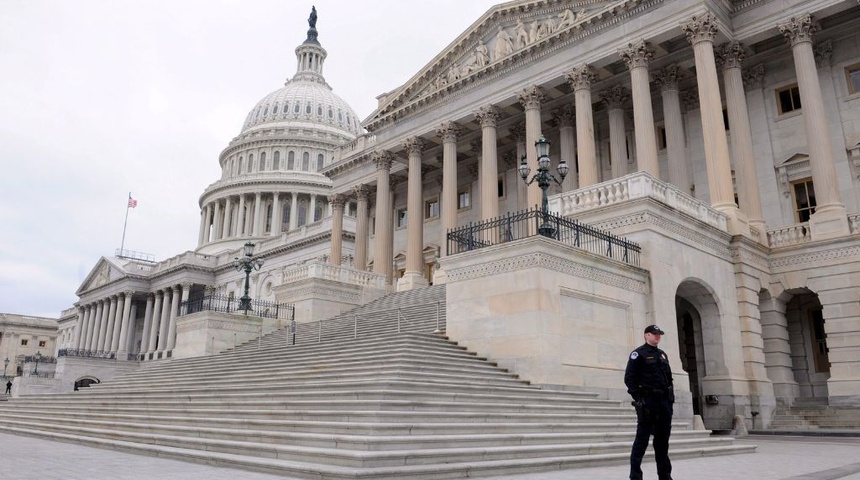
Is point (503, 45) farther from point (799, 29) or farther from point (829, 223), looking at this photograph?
point (829, 223)

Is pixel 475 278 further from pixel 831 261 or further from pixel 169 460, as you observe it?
pixel 831 261

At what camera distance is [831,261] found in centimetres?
2622

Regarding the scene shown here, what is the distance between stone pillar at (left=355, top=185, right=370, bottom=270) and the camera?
152ft

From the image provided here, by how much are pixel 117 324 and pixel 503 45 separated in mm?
77015

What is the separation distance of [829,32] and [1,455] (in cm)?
3482

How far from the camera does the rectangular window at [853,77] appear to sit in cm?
3044

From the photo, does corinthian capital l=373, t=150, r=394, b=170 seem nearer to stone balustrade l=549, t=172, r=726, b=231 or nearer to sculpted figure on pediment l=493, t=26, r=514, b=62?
sculpted figure on pediment l=493, t=26, r=514, b=62

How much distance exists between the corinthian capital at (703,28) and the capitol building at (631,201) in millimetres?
88

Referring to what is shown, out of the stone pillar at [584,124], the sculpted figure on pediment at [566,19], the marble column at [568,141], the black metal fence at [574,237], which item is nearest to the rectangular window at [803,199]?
the stone pillar at [584,124]

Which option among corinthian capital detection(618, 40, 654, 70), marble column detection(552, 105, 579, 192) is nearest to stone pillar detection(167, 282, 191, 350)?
marble column detection(552, 105, 579, 192)

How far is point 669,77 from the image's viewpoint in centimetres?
3344

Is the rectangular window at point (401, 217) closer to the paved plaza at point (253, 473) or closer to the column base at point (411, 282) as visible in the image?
the column base at point (411, 282)

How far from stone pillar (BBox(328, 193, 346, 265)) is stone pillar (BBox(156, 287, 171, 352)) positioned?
44.9m

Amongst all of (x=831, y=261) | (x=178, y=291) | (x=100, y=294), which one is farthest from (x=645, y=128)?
(x=100, y=294)
